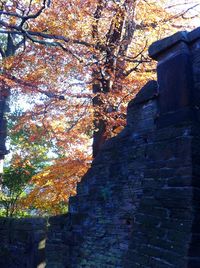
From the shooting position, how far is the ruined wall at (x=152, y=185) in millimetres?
3488

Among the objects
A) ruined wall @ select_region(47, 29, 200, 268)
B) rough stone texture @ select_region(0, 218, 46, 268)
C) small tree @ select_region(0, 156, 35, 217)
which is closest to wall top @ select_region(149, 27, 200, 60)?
ruined wall @ select_region(47, 29, 200, 268)

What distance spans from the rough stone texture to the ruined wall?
5.23ft

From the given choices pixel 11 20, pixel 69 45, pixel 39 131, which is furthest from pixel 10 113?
pixel 69 45

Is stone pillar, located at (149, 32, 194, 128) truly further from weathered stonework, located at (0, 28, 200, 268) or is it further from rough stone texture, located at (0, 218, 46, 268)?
rough stone texture, located at (0, 218, 46, 268)

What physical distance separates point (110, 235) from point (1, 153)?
11.0 meters

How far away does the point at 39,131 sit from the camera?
12188 mm

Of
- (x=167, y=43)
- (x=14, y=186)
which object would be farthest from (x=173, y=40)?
(x=14, y=186)

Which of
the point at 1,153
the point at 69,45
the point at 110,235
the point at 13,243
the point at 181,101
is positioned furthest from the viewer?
the point at 1,153

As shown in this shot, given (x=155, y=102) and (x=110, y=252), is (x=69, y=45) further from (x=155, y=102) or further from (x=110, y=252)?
(x=110, y=252)

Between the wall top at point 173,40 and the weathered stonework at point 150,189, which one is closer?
the weathered stonework at point 150,189

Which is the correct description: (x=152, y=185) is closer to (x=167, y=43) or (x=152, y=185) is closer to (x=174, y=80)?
(x=174, y=80)

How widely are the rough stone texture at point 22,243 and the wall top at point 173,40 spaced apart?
4818 mm

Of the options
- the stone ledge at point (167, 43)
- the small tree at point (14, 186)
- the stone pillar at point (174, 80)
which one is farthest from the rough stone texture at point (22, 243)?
the stone ledge at point (167, 43)

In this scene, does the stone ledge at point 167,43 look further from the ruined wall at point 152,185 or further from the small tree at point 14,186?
the small tree at point 14,186
